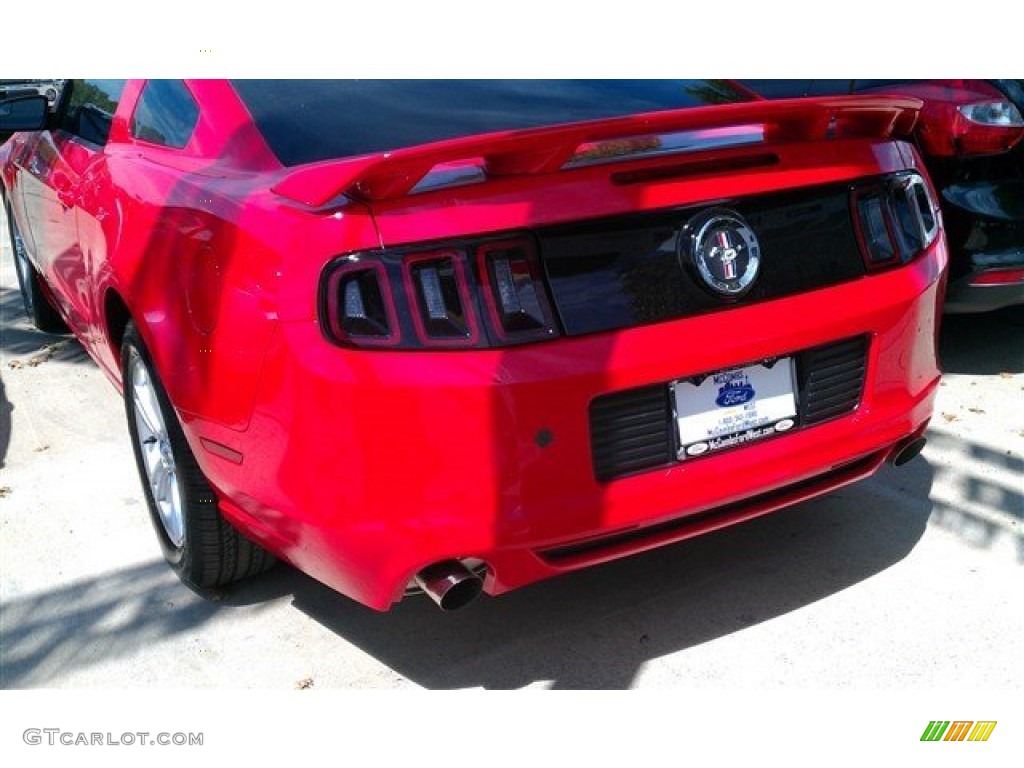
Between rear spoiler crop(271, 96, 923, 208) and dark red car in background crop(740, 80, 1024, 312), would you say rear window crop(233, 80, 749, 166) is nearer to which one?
rear spoiler crop(271, 96, 923, 208)

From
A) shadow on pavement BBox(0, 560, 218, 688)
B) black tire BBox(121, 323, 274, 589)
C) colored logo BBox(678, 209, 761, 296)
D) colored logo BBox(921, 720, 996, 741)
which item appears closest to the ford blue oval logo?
colored logo BBox(678, 209, 761, 296)

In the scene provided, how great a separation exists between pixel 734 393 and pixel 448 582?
0.78 meters

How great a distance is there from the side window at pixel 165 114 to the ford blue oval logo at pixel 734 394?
1644 mm

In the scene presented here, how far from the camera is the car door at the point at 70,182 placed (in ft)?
12.8

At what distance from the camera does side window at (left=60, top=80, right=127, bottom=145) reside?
3.89m

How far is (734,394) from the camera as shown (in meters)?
2.61

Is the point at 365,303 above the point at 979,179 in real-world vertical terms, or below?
above

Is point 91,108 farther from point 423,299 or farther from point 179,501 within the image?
point 423,299

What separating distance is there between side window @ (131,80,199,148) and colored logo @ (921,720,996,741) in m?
2.45

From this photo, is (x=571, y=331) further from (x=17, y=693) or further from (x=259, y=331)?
(x=17, y=693)

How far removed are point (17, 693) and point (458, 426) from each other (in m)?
1.46

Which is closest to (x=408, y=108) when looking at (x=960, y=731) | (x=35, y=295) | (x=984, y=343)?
(x=960, y=731)

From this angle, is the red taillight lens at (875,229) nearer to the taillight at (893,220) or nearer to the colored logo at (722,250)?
the taillight at (893,220)

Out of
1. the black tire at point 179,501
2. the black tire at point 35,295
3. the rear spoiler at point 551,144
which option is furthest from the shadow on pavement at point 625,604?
the black tire at point 35,295
